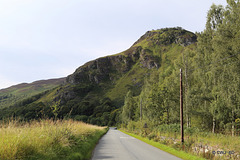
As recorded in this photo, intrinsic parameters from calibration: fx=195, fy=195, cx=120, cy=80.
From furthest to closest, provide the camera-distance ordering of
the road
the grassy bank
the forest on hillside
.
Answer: the forest on hillside
the road
the grassy bank

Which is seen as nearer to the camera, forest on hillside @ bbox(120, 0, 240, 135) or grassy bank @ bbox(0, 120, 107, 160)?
grassy bank @ bbox(0, 120, 107, 160)

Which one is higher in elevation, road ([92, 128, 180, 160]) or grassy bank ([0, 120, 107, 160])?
grassy bank ([0, 120, 107, 160])

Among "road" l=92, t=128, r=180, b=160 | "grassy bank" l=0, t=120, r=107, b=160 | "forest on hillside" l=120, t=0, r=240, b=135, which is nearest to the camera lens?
"grassy bank" l=0, t=120, r=107, b=160

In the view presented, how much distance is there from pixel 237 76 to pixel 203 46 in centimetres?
1636

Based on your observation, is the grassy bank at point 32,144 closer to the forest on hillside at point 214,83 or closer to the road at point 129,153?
the road at point 129,153

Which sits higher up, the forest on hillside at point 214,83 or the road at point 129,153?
the forest on hillside at point 214,83

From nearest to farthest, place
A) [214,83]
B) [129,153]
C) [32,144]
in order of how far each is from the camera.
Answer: [32,144] → [129,153] → [214,83]

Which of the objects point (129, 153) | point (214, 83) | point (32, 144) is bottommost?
point (129, 153)

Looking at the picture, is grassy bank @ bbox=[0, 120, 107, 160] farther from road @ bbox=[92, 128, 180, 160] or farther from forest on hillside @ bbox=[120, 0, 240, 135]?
forest on hillside @ bbox=[120, 0, 240, 135]

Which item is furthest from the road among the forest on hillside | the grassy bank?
the forest on hillside

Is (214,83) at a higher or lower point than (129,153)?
higher

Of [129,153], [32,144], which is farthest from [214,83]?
[32,144]

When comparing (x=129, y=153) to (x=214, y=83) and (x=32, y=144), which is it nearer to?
(x=32, y=144)

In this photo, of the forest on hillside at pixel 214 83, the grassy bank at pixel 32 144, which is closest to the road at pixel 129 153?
the grassy bank at pixel 32 144
